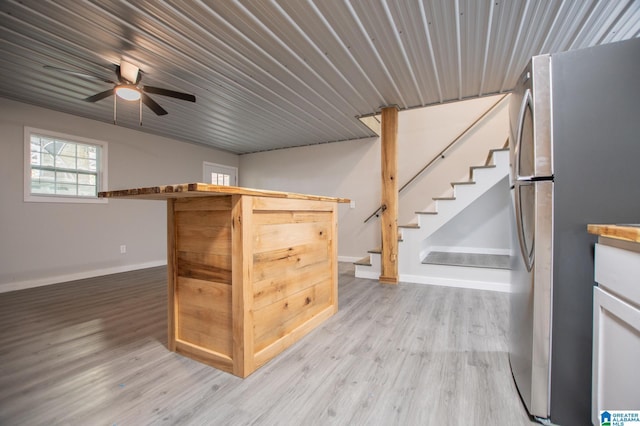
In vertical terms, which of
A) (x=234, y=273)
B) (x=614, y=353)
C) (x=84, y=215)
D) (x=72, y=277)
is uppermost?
(x=84, y=215)

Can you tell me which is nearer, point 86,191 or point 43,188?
point 43,188

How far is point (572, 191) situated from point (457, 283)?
8.61 feet

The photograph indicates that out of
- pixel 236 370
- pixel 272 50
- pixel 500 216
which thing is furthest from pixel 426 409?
pixel 500 216

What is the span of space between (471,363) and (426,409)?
0.60 m

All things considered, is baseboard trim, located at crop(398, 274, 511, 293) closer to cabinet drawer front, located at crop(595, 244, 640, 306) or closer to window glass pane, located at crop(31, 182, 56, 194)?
cabinet drawer front, located at crop(595, 244, 640, 306)

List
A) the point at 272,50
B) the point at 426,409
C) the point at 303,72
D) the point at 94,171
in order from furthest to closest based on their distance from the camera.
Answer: the point at 94,171, the point at 303,72, the point at 272,50, the point at 426,409

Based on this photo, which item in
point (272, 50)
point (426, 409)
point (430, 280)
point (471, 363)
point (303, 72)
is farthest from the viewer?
point (430, 280)

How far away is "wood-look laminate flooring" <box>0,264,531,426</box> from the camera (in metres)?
1.31

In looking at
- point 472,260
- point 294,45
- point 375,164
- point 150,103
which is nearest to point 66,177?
point 150,103

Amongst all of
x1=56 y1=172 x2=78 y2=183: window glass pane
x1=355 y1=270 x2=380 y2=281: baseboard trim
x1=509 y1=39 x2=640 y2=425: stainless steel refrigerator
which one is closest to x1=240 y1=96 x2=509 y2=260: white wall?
x1=355 y1=270 x2=380 y2=281: baseboard trim

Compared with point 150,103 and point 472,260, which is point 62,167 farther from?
point 472,260

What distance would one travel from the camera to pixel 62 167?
4.01 metres

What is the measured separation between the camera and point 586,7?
2033mm

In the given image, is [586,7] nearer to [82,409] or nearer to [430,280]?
[430,280]
